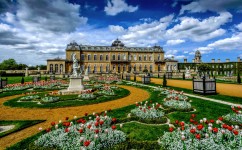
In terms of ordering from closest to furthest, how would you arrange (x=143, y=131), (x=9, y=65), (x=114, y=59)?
(x=143, y=131)
(x=114, y=59)
(x=9, y=65)

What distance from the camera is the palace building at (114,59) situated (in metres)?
56.0

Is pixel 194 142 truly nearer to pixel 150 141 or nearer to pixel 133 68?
pixel 150 141

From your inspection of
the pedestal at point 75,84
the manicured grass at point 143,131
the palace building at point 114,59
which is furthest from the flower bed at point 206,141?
the palace building at point 114,59

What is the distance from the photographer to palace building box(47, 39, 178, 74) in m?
56.0

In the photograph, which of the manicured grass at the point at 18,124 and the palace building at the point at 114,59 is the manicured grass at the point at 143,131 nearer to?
the manicured grass at the point at 18,124

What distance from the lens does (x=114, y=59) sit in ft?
198

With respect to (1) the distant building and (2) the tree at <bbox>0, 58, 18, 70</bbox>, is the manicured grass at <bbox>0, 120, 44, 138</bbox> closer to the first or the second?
(1) the distant building

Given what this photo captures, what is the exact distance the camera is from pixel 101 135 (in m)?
3.83

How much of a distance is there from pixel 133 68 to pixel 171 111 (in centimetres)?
5537

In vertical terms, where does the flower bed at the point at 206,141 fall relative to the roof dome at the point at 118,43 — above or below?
below

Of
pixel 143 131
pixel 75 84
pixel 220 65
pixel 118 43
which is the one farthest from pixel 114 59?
pixel 143 131

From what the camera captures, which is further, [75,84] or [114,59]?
[114,59]

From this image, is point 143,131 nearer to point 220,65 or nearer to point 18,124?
point 18,124

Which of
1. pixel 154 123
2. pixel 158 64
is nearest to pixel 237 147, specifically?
pixel 154 123
